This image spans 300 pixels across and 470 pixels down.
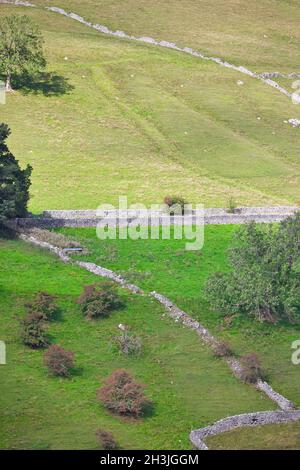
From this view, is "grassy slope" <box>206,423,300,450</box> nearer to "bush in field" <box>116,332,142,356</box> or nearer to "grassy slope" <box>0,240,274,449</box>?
"grassy slope" <box>0,240,274,449</box>

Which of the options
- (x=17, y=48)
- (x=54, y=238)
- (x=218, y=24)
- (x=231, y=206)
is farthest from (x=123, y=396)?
(x=218, y=24)

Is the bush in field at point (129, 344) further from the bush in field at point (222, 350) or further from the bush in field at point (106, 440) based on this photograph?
the bush in field at point (106, 440)

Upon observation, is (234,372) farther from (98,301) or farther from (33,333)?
(33,333)

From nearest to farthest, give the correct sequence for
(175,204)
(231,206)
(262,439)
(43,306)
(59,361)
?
1. (262,439)
2. (59,361)
3. (43,306)
4. (175,204)
5. (231,206)

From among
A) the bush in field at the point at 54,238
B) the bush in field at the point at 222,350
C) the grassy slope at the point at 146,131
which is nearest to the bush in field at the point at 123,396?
the bush in field at the point at 222,350

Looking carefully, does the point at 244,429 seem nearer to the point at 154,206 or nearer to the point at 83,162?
the point at 154,206

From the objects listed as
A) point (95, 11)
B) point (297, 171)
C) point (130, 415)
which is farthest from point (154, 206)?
point (95, 11)

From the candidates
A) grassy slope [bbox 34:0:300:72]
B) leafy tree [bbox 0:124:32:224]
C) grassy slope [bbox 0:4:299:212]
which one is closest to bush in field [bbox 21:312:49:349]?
leafy tree [bbox 0:124:32:224]
